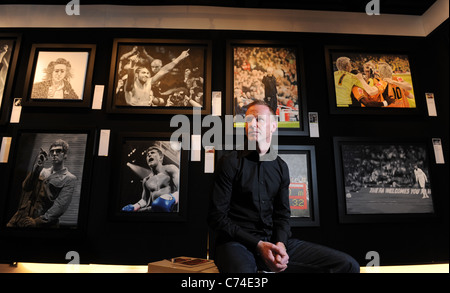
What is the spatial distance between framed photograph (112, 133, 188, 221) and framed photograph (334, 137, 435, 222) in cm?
153

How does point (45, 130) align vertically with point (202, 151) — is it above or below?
above

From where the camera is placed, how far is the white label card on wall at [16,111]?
2.34 m

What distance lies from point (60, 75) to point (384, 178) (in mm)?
3396

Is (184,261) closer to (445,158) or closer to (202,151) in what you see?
(202,151)

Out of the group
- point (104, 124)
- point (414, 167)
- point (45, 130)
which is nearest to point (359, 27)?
point (414, 167)

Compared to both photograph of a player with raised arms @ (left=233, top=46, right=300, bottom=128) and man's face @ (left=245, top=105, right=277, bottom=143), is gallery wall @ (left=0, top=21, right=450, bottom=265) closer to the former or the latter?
photograph of a player with raised arms @ (left=233, top=46, right=300, bottom=128)

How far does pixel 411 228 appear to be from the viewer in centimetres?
228

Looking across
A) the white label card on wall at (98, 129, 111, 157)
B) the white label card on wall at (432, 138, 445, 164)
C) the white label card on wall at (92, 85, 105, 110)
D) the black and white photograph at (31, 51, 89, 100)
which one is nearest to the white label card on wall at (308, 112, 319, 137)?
the white label card on wall at (432, 138, 445, 164)

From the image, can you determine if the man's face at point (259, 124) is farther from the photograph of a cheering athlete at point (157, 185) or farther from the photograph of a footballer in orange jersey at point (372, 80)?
the photograph of a footballer in orange jersey at point (372, 80)

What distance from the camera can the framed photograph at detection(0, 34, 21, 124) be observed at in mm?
2346

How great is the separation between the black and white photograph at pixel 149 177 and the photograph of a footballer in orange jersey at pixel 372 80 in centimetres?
180

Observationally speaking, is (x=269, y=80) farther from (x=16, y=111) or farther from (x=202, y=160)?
(x=16, y=111)

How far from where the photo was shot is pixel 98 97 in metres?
2.40
